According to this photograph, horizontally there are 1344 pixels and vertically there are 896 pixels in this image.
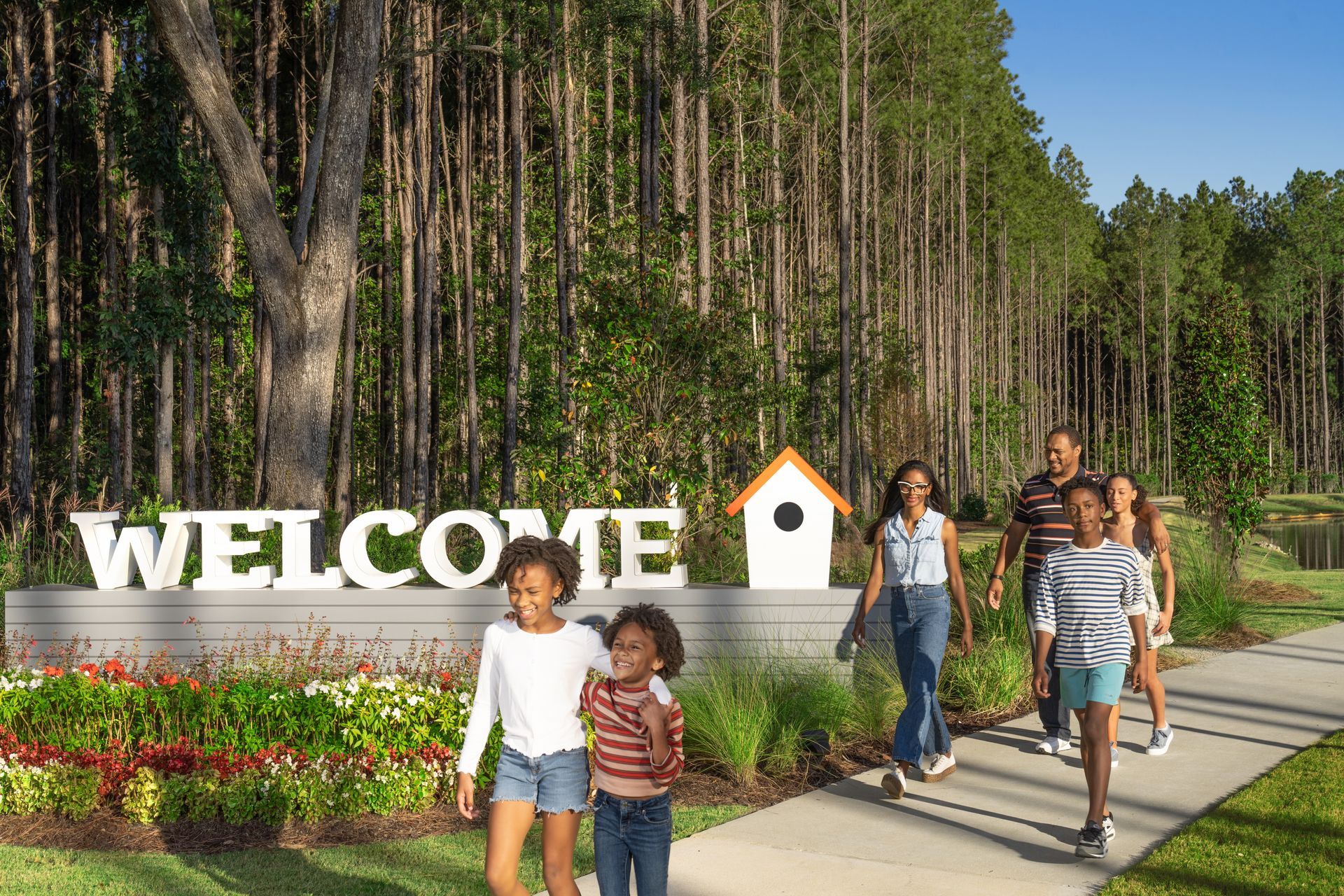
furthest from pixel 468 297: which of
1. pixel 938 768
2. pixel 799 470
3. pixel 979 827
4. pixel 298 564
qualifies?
pixel 979 827

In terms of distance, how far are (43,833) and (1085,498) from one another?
19.5 feet

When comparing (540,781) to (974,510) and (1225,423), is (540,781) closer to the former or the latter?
(1225,423)

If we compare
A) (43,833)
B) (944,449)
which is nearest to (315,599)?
(43,833)

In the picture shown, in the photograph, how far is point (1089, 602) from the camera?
18.2 ft

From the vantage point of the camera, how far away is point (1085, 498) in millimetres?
5543

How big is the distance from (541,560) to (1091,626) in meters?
2.94

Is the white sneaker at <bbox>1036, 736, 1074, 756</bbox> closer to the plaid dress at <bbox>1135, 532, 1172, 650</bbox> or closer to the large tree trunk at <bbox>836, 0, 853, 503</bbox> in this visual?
the plaid dress at <bbox>1135, 532, 1172, 650</bbox>

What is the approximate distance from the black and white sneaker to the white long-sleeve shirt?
271cm

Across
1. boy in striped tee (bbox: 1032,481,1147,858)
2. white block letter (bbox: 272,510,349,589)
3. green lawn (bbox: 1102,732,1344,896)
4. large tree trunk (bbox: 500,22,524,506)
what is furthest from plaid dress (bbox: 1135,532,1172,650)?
large tree trunk (bbox: 500,22,524,506)

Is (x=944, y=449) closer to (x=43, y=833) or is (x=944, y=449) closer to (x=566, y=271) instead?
(x=566, y=271)

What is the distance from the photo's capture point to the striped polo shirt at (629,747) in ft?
11.9

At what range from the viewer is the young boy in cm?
362

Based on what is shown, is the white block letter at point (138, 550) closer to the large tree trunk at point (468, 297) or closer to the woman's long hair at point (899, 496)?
the woman's long hair at point (899, 496)

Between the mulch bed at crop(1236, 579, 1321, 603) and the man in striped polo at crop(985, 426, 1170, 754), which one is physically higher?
the man in striped polo at crop(985, 426, 1170, 754)
